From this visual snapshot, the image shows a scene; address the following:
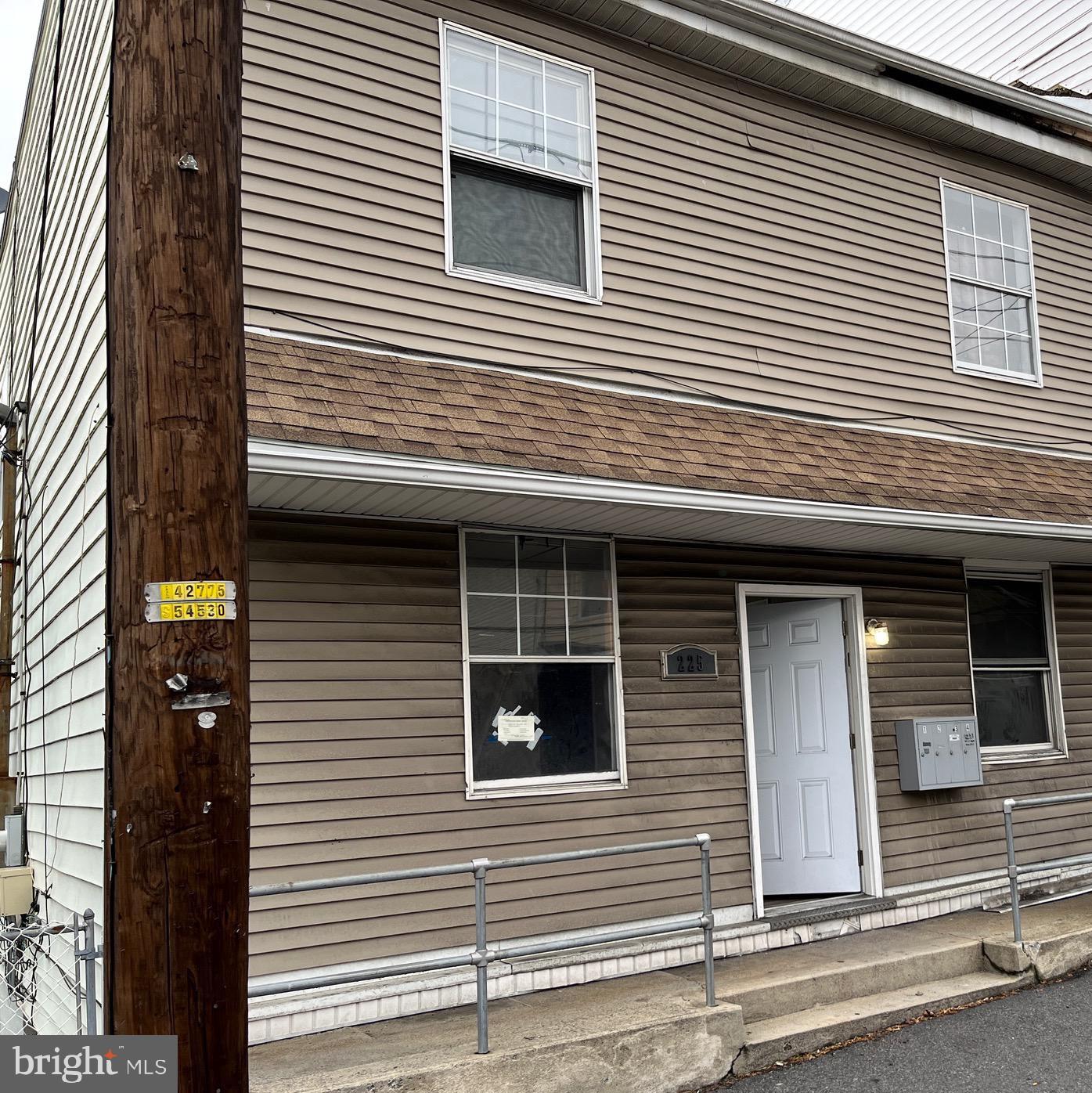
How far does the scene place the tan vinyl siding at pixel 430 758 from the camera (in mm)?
5734

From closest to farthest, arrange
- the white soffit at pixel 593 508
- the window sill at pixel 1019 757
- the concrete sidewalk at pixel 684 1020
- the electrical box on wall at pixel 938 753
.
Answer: the concrete sidewalk at pixel 684 1020 < the white soffit at pixel 593 508 < the electrical box on wall at pixel 938 753 < the window sill at pixel 1019 757

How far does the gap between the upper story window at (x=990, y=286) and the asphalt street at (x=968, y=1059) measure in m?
4.71

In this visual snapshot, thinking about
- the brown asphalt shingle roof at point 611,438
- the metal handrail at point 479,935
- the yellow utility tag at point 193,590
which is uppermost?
the brown asphalt shingle roof at point 611,438

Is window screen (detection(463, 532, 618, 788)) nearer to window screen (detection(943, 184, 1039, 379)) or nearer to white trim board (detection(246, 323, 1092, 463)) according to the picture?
white trim board (detection(246, 323, 1092, 463))

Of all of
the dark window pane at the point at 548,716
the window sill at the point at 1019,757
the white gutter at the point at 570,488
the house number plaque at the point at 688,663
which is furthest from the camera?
the window sill at the point at 1019,757

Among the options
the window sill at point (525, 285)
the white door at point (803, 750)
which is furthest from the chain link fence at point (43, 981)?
the white door at point (803, 750)

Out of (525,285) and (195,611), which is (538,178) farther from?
(195,611)

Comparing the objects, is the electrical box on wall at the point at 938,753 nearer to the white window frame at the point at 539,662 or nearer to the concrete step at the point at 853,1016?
the concrete step at the point at 853,1016

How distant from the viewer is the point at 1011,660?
352 inches

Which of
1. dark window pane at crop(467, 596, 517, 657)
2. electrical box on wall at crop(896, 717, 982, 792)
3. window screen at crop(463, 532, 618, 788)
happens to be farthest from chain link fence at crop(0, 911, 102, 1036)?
electrical box on wall at crop(896, 717, 982, 792)

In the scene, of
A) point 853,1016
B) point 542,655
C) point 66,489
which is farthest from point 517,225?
point 853,1016

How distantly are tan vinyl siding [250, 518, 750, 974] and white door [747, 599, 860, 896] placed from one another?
150 cm

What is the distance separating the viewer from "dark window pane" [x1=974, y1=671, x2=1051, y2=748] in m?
8.69

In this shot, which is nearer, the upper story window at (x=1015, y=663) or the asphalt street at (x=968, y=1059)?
the asphalt street at (x=968, y=1059)
